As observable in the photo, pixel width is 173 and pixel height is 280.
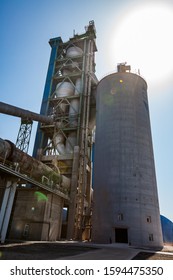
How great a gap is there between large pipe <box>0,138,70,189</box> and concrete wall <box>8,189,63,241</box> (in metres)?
2.63

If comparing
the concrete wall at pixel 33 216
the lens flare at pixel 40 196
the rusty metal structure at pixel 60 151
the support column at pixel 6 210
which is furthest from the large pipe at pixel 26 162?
the support column at pixel 6 210

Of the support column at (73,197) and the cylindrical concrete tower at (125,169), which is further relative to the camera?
the support column at (73,197)

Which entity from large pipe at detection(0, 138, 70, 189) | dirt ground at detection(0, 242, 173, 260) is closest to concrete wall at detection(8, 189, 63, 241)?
large pipe at detection(0, 138, 70, 189)

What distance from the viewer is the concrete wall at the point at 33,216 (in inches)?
947

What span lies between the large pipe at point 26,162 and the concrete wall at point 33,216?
2628 millimetres

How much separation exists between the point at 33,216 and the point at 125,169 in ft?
45.3

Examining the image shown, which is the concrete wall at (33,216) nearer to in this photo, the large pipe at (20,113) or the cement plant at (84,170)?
the cement plant at (84,170)

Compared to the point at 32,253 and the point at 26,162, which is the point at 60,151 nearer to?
the point at 26,162

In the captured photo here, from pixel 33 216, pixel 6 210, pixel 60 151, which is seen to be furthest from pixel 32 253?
pixel 60 151

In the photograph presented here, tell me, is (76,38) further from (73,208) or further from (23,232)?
(23,232)

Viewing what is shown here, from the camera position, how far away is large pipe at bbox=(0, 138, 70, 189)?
1987cm

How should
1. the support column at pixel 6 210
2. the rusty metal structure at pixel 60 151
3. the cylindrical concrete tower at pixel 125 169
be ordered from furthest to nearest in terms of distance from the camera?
A: 1. the cylindrical concrete tower at pixel 125 169
2. the rusty metal structure at pixel 60 151
3. the support column at pixel 6 210

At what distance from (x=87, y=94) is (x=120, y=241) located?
29.6 m

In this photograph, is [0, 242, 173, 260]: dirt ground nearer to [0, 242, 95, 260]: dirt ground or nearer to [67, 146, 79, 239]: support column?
[0, 242, 95, 260]: dirt ground
